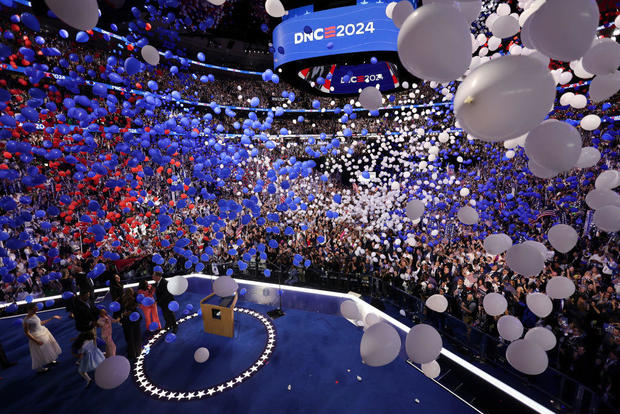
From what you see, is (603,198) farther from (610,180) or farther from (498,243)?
(498,243)

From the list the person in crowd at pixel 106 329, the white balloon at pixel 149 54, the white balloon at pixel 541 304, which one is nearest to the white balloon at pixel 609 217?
the white balloon at pixel 541 304

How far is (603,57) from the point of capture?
206 cm

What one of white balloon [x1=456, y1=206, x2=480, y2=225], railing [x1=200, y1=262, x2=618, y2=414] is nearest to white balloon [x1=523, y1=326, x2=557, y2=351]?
railing [x1=200, y1=262, x2=618, y2=414]

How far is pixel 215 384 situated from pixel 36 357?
9.85 ft

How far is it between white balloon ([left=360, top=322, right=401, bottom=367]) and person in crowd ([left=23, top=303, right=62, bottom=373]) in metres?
4.87

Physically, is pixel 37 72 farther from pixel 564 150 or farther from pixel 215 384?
pixel 564 150


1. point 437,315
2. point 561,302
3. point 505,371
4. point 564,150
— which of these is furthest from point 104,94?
point 561,302

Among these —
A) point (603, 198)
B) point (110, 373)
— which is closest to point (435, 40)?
point (603, 198)

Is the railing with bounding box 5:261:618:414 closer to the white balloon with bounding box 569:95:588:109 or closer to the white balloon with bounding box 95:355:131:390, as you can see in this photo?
the white balloon with bounding box 569:95:588:109

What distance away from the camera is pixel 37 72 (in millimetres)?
3611

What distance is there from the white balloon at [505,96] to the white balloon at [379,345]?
1.85m

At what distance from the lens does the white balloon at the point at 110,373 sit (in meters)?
2.84

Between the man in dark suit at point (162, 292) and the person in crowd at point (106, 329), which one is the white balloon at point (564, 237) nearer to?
the man in dark suit at point (162, 292)

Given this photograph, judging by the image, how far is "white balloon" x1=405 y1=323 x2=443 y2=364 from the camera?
2.47m
